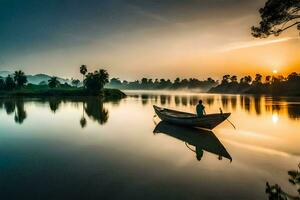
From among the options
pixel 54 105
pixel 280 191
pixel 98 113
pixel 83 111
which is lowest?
pixel 280 191

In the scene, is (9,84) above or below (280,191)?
above

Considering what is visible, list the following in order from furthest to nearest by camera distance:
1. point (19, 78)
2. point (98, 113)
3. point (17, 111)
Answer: point (19, 78)
point (17, 111)
point (98, 113)

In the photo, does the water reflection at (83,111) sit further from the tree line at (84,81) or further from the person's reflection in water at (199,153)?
the tree line at (84,81)

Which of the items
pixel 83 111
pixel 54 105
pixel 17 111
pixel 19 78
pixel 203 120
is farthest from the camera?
pixel 19 78

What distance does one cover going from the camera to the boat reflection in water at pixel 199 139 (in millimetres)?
18484

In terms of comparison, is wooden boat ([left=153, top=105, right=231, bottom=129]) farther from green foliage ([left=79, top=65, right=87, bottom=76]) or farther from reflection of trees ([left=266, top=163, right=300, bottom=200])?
green foliage ([left=79, top=65, right=87, bottom=76])

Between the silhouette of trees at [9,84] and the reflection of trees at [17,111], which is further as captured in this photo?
the silhouette of trees at [9,84]

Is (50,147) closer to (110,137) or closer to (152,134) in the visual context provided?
(110,137)

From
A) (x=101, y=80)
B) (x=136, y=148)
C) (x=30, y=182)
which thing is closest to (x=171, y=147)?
(x=136, y=148)

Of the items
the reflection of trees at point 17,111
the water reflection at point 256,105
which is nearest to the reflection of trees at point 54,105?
the reflection of trees at point 17,111

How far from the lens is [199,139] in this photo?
75.7 feet

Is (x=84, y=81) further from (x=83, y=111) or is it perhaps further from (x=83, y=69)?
(x=83, y=111)

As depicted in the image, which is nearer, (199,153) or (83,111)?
(199,153)

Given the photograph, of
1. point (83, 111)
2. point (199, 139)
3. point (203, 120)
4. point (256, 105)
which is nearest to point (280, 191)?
point (199, 139)
